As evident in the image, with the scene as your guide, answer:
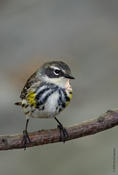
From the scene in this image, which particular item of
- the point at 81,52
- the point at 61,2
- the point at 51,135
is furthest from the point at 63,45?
the point at 51,135

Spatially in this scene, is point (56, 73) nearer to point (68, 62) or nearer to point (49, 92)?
point (49, 92)

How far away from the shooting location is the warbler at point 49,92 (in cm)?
543

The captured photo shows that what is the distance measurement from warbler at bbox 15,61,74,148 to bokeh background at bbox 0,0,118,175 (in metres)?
2.41

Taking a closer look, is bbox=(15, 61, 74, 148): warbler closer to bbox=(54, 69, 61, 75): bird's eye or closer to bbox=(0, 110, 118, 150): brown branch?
bbox=(54, 69, 61, 75): bird's eye

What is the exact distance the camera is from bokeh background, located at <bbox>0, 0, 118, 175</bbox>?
8.79 meters

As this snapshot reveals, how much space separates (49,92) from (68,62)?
6107mm

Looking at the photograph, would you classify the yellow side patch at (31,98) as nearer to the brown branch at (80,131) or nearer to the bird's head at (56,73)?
the bird's head at (56,73)

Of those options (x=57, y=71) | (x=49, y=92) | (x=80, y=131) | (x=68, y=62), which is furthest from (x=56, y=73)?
(x=68, y=62)

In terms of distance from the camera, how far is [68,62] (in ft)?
38.2

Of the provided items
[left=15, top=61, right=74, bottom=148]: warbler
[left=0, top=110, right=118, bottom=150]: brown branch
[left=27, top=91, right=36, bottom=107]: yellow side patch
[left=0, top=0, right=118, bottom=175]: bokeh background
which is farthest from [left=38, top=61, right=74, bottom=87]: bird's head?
[left=0, top=0, right=118, bottom=175]: bokeh background

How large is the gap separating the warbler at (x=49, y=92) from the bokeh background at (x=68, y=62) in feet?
7.90

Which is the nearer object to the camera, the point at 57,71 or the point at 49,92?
the point at 57,71

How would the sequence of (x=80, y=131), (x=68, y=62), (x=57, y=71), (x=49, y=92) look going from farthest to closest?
(x=68, y=62), (x=49, y=92), (x=57, y=71), (x=80, y=131)

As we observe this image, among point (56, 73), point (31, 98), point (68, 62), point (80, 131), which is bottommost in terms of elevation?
point (80, 131)
